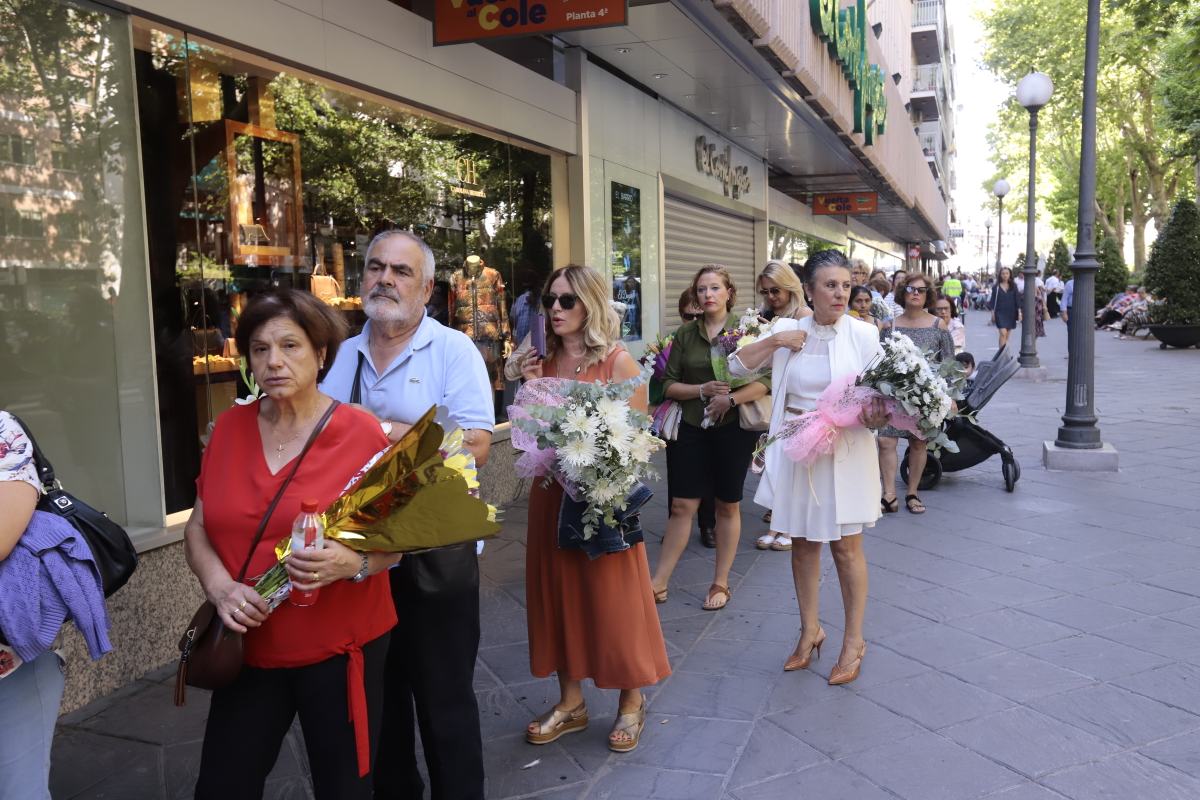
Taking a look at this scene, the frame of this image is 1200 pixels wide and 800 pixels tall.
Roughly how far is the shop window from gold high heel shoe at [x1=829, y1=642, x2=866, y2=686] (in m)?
3.15

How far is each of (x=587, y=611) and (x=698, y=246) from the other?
35.8 feet

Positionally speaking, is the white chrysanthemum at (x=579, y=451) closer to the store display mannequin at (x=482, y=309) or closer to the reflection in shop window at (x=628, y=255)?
the store display mannequin at (x=482, y=309)

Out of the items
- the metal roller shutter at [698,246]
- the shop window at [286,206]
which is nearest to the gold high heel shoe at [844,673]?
the shop window at [286,206]

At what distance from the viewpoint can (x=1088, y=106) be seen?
903 cm

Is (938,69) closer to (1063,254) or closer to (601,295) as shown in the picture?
(1063,254)

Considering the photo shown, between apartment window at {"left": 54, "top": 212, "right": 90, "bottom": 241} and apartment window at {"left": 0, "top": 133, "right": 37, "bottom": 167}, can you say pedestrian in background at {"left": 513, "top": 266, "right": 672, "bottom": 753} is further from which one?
apartment window at {"left": 0, "top": 133, "right": 37, "bottom": 167}

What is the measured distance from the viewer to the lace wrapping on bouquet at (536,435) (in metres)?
3.38

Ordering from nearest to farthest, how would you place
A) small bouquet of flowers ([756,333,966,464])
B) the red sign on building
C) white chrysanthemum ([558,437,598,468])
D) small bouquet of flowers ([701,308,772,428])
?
1. white chrysanthemum ([558,437,598,468])
2. small bouquet of flowers ([756,333,966,464])
3. small bouquet of flowers ([701,308,772,428])
4. the red sign on building

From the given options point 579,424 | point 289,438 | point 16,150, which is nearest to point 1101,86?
point 579,424

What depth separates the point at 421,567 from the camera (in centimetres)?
271

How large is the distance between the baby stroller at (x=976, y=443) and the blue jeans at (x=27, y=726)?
684cm

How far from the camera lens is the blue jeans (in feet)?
7.32

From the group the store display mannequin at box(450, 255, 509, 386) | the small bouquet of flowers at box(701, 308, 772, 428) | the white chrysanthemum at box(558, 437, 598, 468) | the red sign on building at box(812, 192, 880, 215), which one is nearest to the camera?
the white chrysanthemum at box(558, 437, 598, 468)

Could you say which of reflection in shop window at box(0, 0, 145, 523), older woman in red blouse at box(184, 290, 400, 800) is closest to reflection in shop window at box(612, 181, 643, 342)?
reflection in shop window at box(0, 0, 145, 523)
